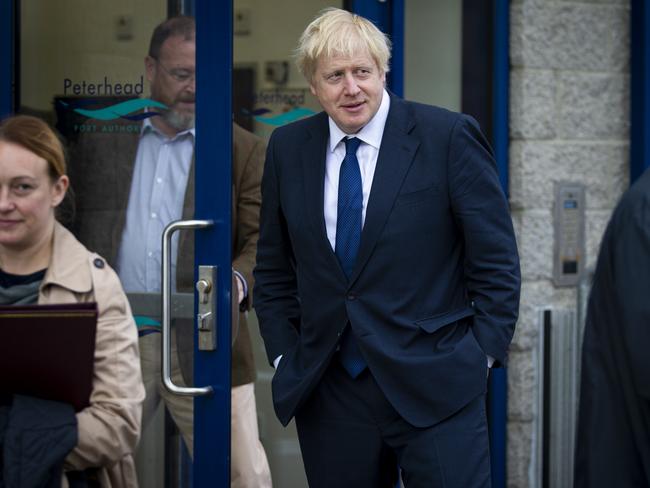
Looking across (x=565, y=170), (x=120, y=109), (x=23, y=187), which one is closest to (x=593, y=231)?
(x=565, y=170)

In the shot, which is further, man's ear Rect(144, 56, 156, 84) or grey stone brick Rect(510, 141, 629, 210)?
grey stone brick Rect(510, 141, 629, 210)

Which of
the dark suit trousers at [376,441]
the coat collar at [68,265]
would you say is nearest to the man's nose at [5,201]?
the coat collar at [68,265]

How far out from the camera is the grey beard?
3.90 m

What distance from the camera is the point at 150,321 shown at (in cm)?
393

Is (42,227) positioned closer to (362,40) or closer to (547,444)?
(362,40)

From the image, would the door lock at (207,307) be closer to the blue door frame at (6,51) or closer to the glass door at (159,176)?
the glass door at (159,176)

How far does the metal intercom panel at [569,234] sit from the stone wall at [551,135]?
3 cm

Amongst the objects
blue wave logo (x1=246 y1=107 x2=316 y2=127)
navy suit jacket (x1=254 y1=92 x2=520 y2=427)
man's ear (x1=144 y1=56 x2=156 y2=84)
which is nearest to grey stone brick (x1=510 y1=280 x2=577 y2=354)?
blue wave logo (x1=246 y1=107 x2=316 y2=127)

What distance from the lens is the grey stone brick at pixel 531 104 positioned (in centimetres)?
502

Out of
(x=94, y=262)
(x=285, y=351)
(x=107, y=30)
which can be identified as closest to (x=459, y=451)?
(x=285, y=351)

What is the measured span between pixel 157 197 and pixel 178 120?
0.83 ft

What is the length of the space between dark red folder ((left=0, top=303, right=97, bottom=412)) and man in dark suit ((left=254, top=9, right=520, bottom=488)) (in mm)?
615

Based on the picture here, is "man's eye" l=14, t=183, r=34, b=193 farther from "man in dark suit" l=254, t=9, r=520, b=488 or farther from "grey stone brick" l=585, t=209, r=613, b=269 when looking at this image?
"grey stone brick" l=585, t=209, r=613, b=269

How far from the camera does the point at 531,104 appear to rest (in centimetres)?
504
